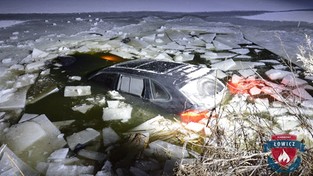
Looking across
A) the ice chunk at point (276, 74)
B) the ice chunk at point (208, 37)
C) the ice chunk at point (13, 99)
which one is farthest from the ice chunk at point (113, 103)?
the ice chunk at point (208, 37)

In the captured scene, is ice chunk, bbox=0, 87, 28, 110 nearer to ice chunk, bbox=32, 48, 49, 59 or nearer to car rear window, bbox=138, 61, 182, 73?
ice chunk, bbox=32, 48, 49, 59

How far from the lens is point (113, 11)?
15.7m

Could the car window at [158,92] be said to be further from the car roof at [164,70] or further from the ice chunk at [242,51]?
the ice chunk at [242,51]

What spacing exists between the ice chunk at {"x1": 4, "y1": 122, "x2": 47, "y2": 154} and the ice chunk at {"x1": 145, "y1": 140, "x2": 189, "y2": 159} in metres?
2.16

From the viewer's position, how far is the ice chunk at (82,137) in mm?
5127

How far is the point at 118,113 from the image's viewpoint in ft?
19.4

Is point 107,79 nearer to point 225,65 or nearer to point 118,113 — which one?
point 118,113

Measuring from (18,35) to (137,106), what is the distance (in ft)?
26.5

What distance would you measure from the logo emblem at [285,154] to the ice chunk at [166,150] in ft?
7.42

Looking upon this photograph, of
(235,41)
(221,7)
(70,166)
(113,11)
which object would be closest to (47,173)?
(70,166)

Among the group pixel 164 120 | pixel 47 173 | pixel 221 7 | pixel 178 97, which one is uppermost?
pixel 221 7

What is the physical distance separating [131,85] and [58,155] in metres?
2.07

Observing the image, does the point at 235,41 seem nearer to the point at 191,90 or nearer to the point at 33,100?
the point at 191,90

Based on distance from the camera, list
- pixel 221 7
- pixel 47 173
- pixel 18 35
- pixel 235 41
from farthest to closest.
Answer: pixel 221 7 → pixel 18 35 → pixel 235 41 → pixel 47 173
